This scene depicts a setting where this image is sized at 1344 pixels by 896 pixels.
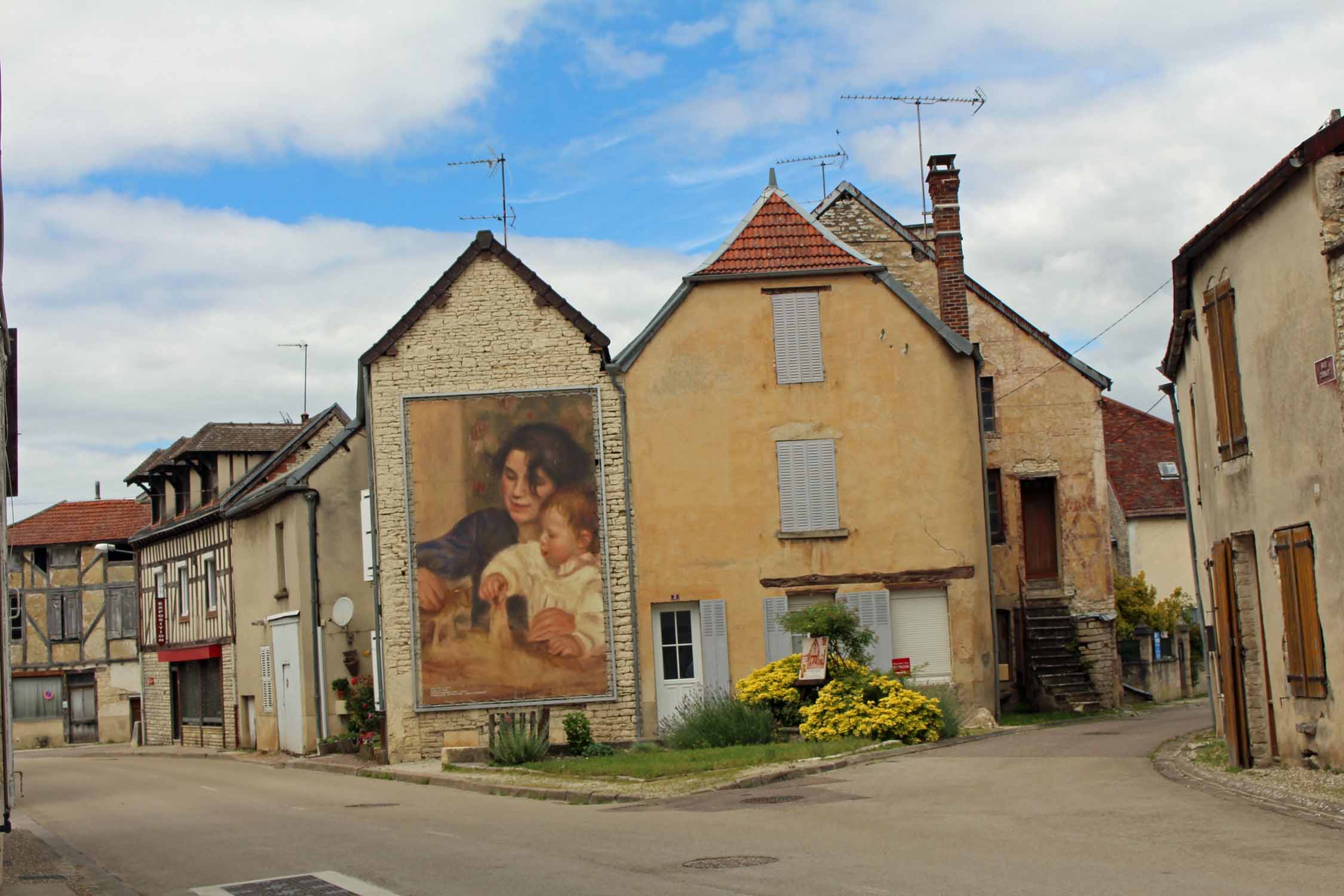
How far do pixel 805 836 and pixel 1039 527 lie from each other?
773 inches

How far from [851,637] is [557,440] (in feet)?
19.3

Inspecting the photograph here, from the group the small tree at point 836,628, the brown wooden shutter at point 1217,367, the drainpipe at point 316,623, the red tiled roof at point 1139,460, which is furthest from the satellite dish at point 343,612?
the red tiled roof at point 1139,460

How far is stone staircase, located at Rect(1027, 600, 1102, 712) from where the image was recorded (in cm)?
2777

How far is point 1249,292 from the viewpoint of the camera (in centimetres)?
1378

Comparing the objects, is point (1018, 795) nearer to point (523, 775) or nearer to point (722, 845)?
point (722, 845)

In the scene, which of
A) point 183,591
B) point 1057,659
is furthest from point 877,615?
point 183,591

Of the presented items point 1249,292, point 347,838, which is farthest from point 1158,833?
point 347,838

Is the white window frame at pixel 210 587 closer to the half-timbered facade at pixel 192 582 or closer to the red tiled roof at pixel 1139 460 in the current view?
the half-timbered facade at pixel 192 582

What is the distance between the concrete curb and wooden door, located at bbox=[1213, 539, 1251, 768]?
1.40ft

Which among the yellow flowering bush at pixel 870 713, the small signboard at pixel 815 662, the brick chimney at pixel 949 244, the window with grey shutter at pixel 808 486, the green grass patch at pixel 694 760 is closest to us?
the green grass patch at pixel 694 760

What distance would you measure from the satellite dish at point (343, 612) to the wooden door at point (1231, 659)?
56.5 feet

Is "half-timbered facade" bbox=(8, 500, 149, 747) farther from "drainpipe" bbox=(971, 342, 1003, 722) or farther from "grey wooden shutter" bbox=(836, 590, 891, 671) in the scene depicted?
"drainpipe" bbox=(971, 342, 1003, 722)

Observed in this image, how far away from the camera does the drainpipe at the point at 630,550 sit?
22953 mm

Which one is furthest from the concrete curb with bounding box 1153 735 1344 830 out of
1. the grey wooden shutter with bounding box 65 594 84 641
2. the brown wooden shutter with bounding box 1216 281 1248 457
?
the grey wooden shutter with bounding box 65 594 84 641
